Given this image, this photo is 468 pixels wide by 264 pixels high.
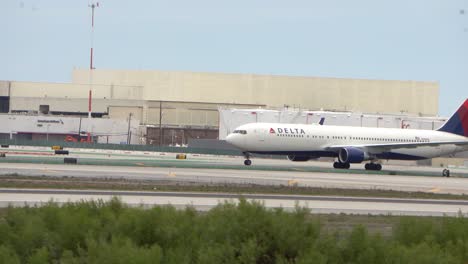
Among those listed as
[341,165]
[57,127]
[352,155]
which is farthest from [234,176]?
[57,127]

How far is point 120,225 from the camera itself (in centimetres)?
1848

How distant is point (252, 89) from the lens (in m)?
138

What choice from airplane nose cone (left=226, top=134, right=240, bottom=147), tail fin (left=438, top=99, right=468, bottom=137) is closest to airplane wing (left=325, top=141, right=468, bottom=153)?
tail fin (left=438, top=99, right=468, bottom=137)

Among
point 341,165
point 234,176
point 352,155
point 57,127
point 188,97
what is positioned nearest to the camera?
point 234,176

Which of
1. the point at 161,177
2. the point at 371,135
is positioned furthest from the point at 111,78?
the point at 161,177

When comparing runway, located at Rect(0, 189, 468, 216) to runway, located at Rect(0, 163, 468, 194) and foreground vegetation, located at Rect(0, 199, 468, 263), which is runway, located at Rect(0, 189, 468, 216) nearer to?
runway, located at Rect(0, 163, 468, 194)

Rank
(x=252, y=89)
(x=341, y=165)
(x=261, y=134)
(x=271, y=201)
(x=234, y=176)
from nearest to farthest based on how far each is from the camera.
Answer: (x=271, y=201), (x=234, y=176), (x=261, y=134), (x=341, y=165), (x=252, y=89)

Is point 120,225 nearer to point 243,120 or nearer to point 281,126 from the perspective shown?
point 281,126

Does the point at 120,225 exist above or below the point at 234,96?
below

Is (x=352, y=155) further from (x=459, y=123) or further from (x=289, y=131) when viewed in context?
(x=459, y=123)

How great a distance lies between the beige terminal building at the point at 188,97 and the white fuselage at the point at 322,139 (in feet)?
185

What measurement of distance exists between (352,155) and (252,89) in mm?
68999

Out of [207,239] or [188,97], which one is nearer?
[207,239]

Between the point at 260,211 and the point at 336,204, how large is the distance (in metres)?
18.4
